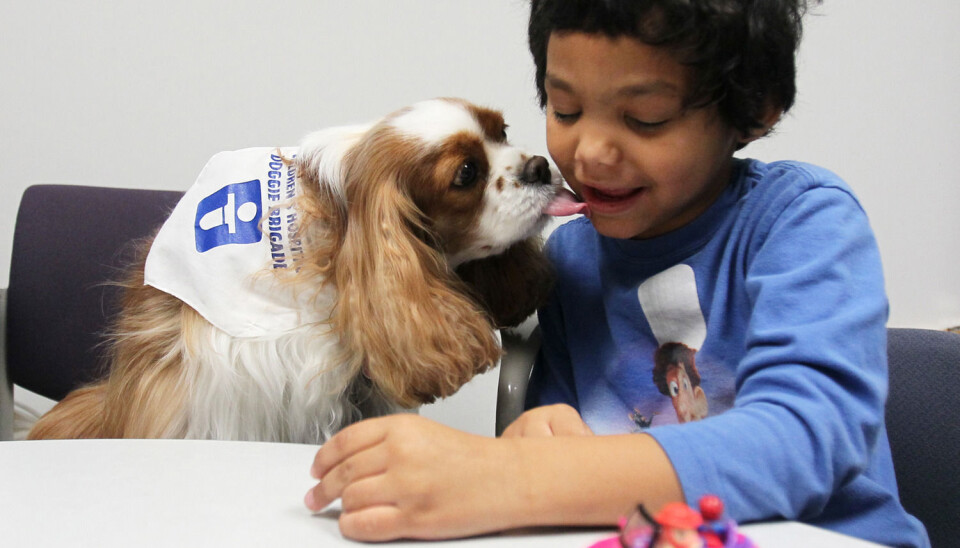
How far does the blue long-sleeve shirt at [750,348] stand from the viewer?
0.51m

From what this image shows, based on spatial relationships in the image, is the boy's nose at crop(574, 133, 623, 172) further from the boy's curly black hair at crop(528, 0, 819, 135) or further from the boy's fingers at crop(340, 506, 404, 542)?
the boy's fingers at crop(340, 506, 404, 542)

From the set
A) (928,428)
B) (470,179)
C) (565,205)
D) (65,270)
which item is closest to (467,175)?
(470,179)

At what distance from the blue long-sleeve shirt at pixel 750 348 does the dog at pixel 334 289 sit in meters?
0.11

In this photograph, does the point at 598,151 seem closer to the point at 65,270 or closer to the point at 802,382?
the point at 802,382

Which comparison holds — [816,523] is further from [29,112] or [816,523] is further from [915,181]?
[915,181]

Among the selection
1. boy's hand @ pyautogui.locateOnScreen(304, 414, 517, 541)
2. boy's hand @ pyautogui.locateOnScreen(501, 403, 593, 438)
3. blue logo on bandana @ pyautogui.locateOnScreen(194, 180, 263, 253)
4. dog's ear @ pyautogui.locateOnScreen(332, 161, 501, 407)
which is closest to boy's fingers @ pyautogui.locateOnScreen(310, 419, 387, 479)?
boy's hand @ pyautogui.locateOnScreen(304, 414, 517, 541)

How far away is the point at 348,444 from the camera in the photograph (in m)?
0.51

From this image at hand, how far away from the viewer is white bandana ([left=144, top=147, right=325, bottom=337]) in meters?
0.89

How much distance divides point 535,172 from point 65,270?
905mm

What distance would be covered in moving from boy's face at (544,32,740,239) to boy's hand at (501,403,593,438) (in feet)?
0.78

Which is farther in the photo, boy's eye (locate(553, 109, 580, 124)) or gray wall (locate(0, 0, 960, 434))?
gray wall (locate(0, 0, 960, 434))

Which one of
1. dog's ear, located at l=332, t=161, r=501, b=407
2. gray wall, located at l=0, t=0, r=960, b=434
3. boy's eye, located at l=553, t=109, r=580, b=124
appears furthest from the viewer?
gray wall, located at l=0, t=0, r=960, b=434

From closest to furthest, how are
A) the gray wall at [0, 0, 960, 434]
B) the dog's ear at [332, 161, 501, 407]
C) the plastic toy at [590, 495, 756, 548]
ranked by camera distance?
the plastic toy at [590, 495, 756, 548], the dog's ear at [332, 161, 501, 407], the gray wall at [0, 0, 960, 434]

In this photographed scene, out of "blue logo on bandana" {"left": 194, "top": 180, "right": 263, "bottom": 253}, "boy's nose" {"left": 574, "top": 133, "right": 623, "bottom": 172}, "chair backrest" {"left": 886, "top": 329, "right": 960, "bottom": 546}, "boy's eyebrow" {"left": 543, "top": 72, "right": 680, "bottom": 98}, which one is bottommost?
"chair backrest" {"left": 886, "top": 329, "right": 960, "bottom": 546}
